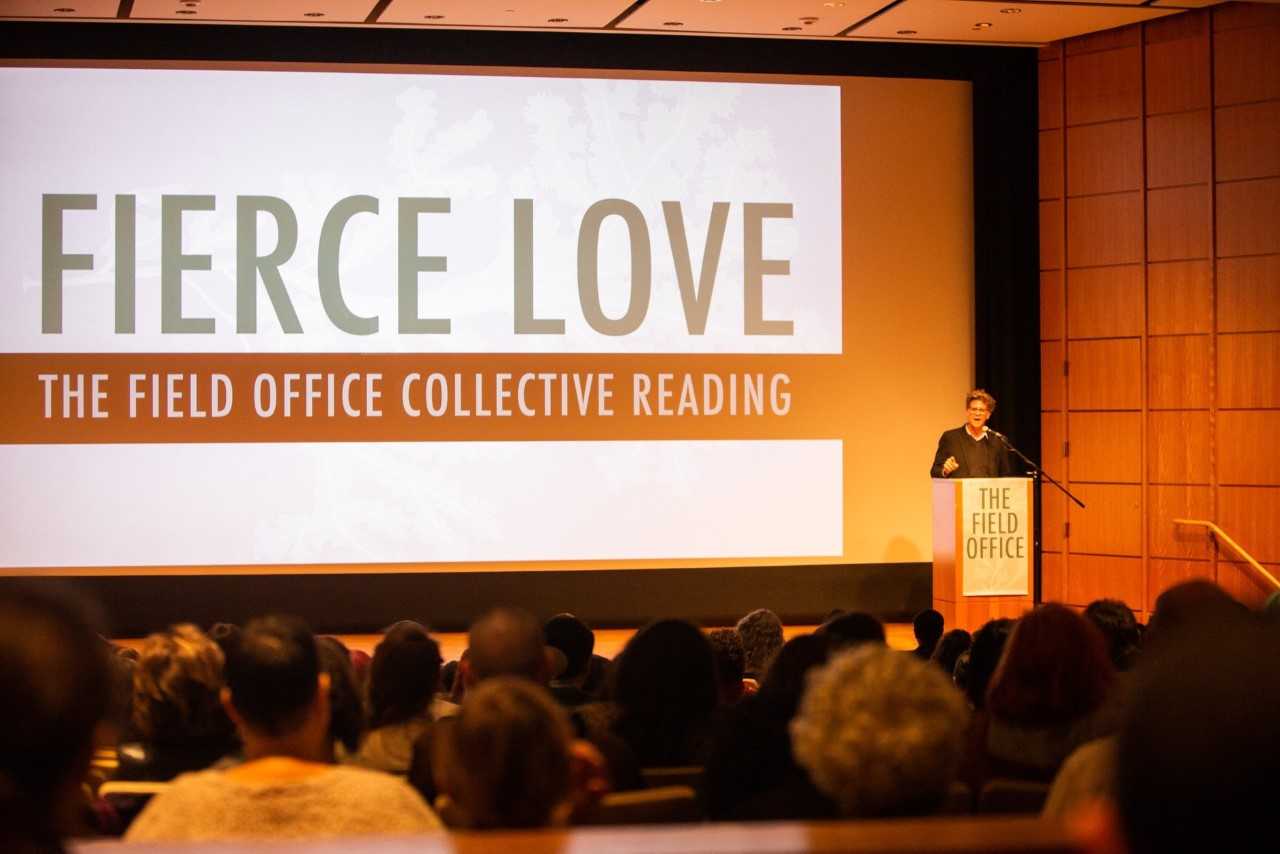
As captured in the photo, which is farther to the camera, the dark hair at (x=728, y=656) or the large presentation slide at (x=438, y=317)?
the large presentation slide at (x=438, y=317)

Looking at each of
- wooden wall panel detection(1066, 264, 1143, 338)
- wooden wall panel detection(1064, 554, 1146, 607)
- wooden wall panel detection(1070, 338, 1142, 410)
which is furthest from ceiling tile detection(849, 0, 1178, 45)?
wooden wall panel detection(1064, 554, 1146, 607)

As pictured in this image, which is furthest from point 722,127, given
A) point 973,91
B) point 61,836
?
point 61,836

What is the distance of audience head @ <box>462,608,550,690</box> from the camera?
10.2 ft

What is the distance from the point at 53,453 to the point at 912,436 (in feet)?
17.2

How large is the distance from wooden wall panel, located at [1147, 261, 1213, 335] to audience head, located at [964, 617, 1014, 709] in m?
5.40

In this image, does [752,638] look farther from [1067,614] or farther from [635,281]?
[635,281]

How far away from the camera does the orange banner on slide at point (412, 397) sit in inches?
329

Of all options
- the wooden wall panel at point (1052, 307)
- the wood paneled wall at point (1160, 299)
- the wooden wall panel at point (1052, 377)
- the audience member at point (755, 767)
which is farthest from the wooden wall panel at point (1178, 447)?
the audience member at point (755, 767)

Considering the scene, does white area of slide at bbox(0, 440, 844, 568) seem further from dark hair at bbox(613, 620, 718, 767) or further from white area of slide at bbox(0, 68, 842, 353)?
dark hair at bbox(613, 620, 718, 767)

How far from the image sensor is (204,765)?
285 cm

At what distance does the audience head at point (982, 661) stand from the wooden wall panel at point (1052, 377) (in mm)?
5671

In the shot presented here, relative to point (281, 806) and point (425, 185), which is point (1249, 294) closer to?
point (425, 185)

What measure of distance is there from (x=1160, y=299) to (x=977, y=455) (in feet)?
5.47

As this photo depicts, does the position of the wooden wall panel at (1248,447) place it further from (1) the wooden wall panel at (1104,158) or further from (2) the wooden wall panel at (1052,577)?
(1) the wooden wall panel at (1104,158)
